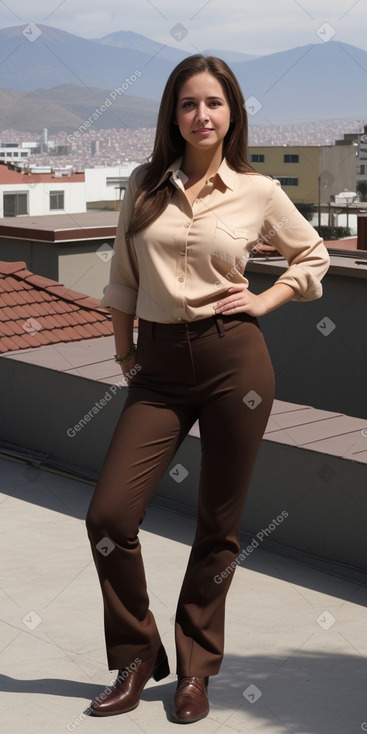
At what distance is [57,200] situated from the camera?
6109 centimetres

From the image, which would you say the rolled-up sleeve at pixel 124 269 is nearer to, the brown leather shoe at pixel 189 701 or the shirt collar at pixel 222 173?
the shirt collar at pixel 222 173

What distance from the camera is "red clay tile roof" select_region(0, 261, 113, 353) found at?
22.7 feet

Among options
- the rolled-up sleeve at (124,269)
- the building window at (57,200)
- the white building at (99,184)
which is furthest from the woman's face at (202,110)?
the white building at (99,184)

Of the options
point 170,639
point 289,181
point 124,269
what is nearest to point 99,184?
point 289,181

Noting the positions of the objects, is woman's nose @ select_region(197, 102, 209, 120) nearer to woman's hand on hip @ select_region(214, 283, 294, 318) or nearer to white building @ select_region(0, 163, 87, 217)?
woman's hand on hip @ select_region(214, 283, 294, 318)

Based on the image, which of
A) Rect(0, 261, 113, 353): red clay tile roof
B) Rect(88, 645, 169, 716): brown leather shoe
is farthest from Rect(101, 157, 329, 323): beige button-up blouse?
Rect(0, 261, 113, 353): red clay tile roof

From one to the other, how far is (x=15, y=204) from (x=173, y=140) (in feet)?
172

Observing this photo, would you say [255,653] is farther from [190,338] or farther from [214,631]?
[190,338]

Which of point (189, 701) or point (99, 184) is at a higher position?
point (99, 184)

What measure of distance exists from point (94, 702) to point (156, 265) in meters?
1.35

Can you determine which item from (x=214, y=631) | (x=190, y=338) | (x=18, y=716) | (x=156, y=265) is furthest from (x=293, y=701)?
(x=156, y=265)

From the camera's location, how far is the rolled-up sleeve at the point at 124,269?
3.17 m

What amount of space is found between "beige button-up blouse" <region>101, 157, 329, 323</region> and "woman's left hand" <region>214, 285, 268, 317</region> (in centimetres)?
3

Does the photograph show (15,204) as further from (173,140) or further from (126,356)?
(173,140)
